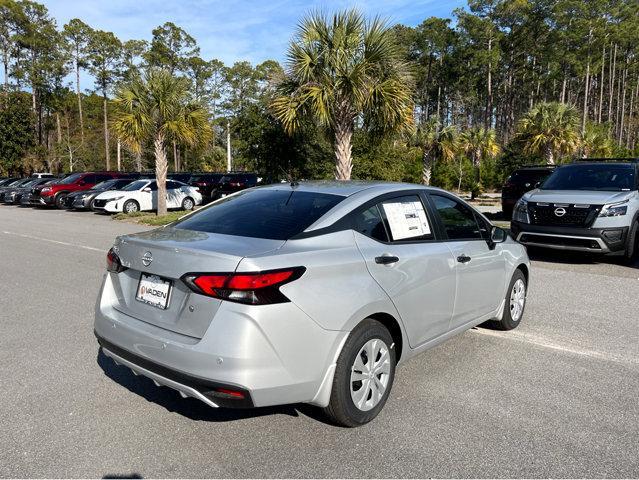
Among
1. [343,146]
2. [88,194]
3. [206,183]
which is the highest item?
[343,146]

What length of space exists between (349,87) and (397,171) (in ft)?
28.9

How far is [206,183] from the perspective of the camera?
2558cm

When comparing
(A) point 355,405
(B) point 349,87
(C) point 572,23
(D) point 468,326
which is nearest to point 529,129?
(B) point 349,87

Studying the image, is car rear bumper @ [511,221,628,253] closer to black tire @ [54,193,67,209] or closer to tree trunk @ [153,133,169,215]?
tree trunk @ [153,133,169,215]

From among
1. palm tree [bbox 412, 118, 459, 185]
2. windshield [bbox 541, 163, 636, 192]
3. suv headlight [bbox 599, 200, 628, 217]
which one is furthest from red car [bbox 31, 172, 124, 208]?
suv headlight [bbox 599, 200, 628, 217]

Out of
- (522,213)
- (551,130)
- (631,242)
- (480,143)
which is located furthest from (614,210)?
(480,143)

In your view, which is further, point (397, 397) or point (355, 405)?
point (397, 397)

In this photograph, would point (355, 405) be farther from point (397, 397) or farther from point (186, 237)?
point (186, 237)

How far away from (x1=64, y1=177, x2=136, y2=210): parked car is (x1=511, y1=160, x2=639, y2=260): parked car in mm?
17911

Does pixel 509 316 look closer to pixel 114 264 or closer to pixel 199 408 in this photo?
pixel 199 408

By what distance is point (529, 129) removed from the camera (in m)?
24.9

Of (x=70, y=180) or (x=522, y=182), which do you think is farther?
(x=70, y=180)

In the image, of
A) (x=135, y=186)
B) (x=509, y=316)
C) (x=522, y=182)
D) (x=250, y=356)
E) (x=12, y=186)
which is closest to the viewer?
(x=250, y=356)

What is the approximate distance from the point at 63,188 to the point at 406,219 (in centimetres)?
2392
